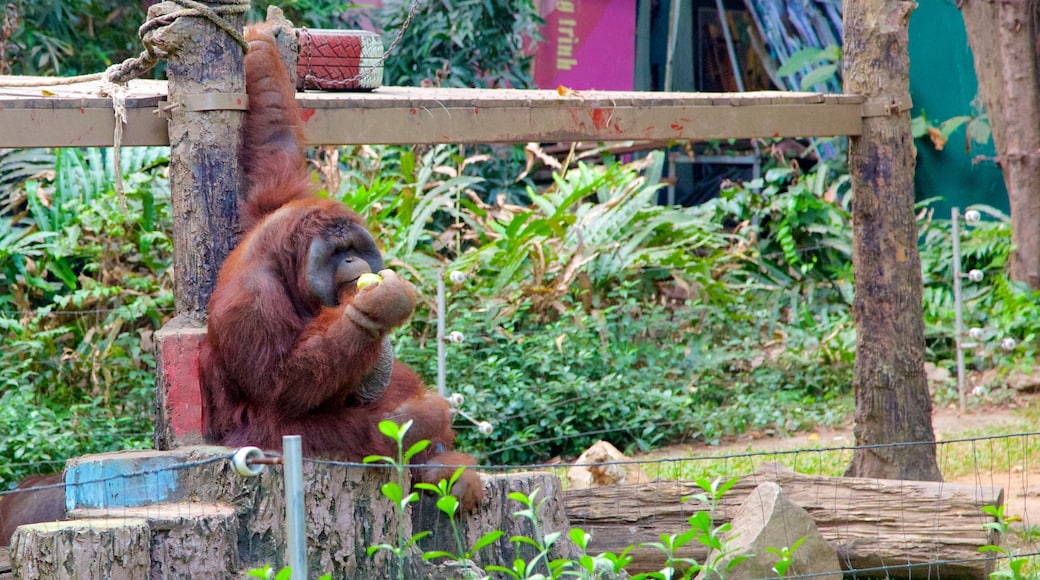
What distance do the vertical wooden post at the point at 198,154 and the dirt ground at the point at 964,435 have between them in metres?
3.33

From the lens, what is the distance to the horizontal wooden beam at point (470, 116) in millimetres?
3504

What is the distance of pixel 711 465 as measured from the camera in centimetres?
577

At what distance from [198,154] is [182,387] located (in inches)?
26.4

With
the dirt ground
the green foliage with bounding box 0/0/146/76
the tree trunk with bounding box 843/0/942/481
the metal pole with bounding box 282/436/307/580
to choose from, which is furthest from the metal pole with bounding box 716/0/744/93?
the metal pole with bounding box 282/436/307/580

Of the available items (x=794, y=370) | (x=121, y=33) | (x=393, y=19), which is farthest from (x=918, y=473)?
(x=121, y=33)

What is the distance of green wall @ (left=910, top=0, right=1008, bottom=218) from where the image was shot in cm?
902

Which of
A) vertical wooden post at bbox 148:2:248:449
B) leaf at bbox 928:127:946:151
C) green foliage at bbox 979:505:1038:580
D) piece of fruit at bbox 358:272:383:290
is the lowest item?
green foliage at bbox 979:505:1038:580

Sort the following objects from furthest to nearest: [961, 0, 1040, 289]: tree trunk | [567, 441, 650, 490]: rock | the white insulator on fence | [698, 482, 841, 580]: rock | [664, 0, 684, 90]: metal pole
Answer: [664, 0, 684, 90]: metal pole
[961, 0, 1040, 289]: tree trunk
[567, 441, 650, 490]: rock
[698, 482, 841, 580]: rock
the white insulator on fence

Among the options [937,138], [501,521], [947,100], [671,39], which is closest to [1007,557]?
[501,521]

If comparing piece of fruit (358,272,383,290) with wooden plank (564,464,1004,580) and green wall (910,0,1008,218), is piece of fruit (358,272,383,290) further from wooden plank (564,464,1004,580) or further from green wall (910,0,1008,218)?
green wall (910,0,1008,218)

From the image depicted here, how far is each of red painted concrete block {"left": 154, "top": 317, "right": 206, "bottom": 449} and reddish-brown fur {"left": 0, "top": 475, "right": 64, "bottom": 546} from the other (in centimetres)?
80

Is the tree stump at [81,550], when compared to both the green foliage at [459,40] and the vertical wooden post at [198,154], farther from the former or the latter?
the green foliage at [459,40]

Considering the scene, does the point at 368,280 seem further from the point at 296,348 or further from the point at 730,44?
the point at 730,44

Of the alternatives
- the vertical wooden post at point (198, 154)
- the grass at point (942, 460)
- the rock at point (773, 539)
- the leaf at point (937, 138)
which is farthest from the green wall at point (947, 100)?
the vertical wooden post at point (198, 154)
